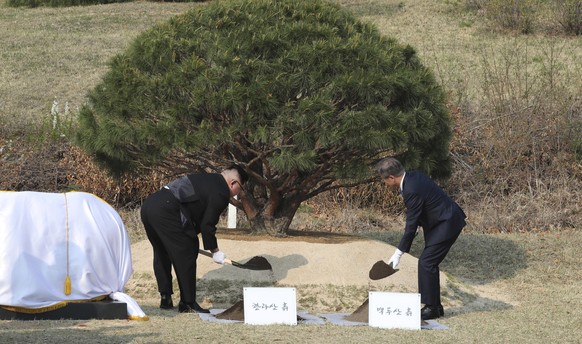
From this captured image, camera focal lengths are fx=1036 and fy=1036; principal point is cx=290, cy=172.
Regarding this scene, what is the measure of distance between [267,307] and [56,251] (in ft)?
6.06

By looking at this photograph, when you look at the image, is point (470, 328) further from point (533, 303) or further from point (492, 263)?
point (492, 263)

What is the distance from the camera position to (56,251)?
8.77 m

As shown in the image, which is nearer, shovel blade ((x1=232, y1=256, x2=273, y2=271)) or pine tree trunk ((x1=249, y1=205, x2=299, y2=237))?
shovel blade ((x1=232, y1=256, x2=273, y2=271))

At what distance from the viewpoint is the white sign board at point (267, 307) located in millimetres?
8750

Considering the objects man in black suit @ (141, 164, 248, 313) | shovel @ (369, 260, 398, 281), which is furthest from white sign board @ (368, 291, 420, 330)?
man in black suit @ (141, 164, 248, 313)

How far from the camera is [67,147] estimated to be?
666 inches

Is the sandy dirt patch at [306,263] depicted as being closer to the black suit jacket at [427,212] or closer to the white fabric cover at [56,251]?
the black suit jacket at [427,212]

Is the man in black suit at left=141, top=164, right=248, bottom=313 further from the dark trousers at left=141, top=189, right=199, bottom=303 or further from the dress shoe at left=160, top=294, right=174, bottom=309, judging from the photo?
the dress shoe at left=160, top=294, right=174, bottom=309

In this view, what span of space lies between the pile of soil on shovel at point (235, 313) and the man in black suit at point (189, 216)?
33 cm

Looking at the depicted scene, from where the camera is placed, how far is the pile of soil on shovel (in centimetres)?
901

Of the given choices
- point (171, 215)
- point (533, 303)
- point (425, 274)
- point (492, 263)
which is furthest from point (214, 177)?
point (492, 263)

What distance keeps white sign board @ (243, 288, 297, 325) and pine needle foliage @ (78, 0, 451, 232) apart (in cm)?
164

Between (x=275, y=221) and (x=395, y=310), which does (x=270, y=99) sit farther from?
(x=395, y=310)

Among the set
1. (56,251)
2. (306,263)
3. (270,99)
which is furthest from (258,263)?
(56,251)
